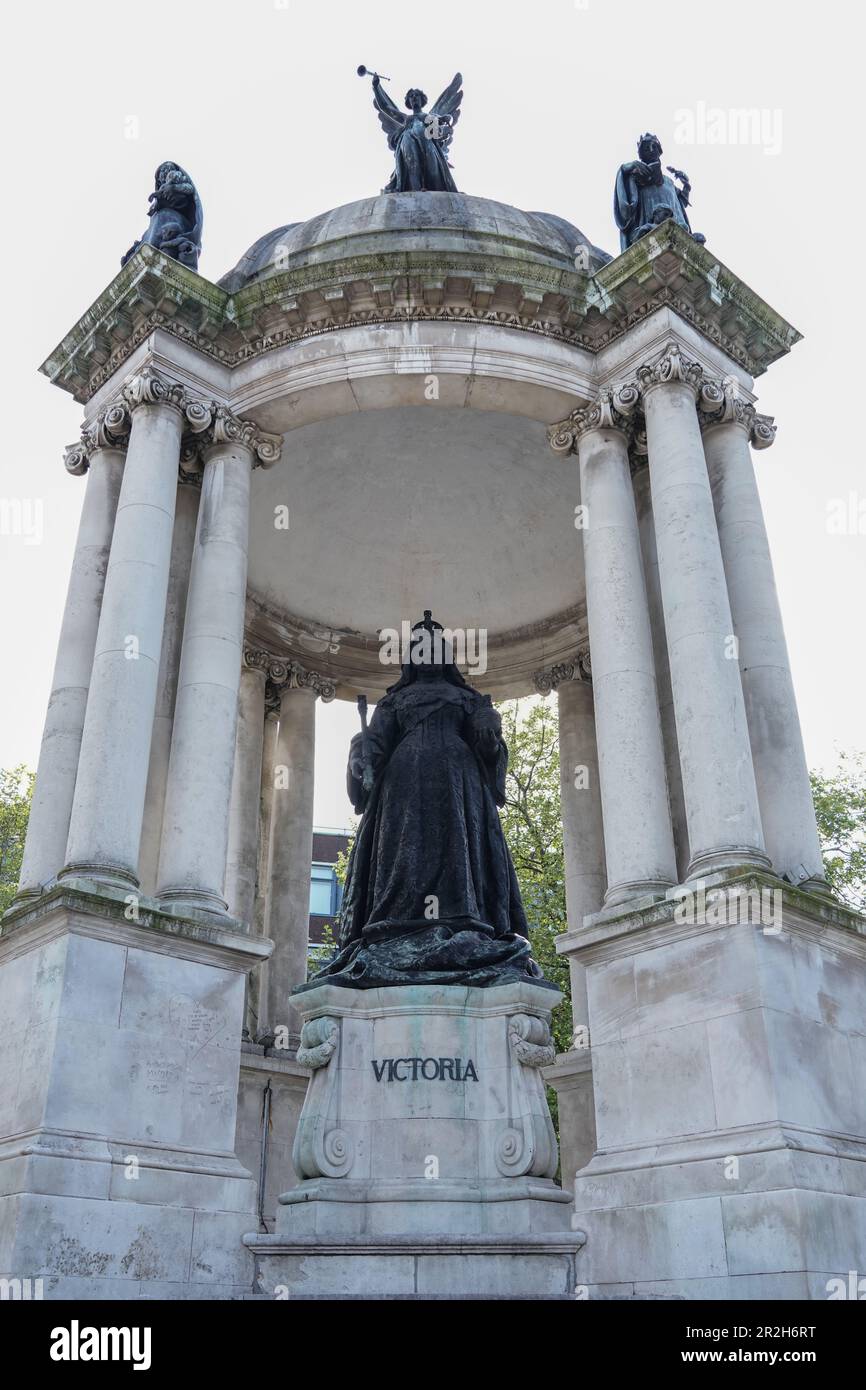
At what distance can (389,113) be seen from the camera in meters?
22.8

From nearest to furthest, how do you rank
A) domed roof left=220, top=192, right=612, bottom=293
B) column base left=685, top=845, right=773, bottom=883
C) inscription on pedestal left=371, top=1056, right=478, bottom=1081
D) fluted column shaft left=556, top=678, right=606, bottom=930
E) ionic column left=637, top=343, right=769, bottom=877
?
1. column base left=685, top=845, right=773, bottom=883
2. inscription on pedestal left=371, top=1056, right=478, bottom=1081
3. ionic column left=637, top=343, right=769, bottom=877
4. domed roof left=220, top=192, right=612, bottom=293
5. fluted column shaft left=556, top=678, right=606, bottom=930

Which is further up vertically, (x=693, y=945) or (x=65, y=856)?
(x=65, y=856)

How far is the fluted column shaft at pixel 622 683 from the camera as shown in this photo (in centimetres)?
1384

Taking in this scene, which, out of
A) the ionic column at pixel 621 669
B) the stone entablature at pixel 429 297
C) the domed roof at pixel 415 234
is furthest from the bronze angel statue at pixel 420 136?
the ionic column at pixel 621 669

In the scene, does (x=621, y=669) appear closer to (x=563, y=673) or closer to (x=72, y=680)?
(x=72, y=680)

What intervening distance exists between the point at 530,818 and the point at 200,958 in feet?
70.9

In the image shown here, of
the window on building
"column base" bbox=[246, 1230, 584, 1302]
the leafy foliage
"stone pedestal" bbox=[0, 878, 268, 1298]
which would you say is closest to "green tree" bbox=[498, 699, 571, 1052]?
the leafy foliage

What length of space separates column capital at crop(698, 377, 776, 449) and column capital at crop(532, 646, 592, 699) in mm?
6593

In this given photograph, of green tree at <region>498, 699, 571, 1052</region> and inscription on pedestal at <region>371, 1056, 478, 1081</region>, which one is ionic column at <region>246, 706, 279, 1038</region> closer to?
inscription on pedestal at <region>371, 1056, 478, 1081</region>

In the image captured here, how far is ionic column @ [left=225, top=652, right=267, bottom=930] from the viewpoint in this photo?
20480 mm

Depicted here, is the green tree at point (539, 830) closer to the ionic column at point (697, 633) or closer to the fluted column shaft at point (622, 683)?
the fluted column shaft at point (622, 683)

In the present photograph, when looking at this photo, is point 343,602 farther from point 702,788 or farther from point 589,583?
point 702,788

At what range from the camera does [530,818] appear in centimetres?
3409
